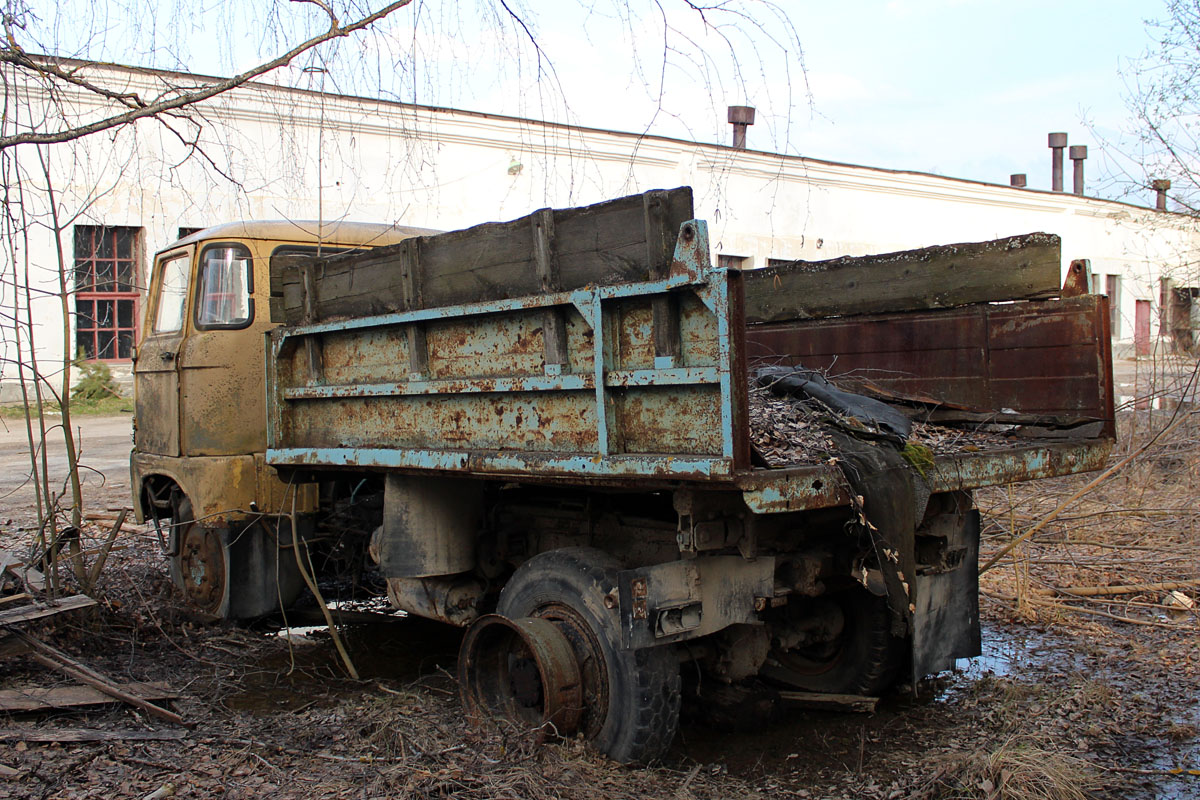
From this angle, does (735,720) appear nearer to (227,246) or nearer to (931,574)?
(931,574)

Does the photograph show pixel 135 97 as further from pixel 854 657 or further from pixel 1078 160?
pixel 1078 160

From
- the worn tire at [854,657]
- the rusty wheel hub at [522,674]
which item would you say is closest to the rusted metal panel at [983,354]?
the worn tire at [854,657]

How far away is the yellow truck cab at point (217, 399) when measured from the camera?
5285 mm

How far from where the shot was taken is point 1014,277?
4.10 metres

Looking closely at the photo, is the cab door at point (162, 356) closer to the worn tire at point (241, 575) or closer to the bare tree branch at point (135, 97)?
the worn tire at point (241, 575)

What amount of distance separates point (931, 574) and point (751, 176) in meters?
15.6

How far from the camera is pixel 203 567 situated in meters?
5.59

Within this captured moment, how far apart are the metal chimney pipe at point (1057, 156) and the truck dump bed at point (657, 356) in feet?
94.1

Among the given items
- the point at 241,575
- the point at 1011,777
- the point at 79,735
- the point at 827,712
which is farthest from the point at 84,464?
the point at 1011,777

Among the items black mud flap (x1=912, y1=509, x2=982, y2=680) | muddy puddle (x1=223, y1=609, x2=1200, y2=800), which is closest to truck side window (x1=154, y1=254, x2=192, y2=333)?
muddy puddle (x1=223, y1=609, x2=1200, y2=800)

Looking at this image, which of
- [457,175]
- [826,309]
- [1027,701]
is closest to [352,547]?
[826,309]

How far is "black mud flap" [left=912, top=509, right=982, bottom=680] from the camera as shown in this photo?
3.86 metres

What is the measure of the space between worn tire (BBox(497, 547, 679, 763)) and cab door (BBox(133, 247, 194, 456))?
2.92 meters

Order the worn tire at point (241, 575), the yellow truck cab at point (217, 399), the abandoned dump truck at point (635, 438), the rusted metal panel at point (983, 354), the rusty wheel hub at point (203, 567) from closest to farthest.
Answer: the abandoned dump truck at point (635, 438) → the rusted metal panel at point (983, 354) → the yellow truck cab at point (217, 399) → the worn tire at point (241, 575) → the rusty wheel hub at point (203, 567)
